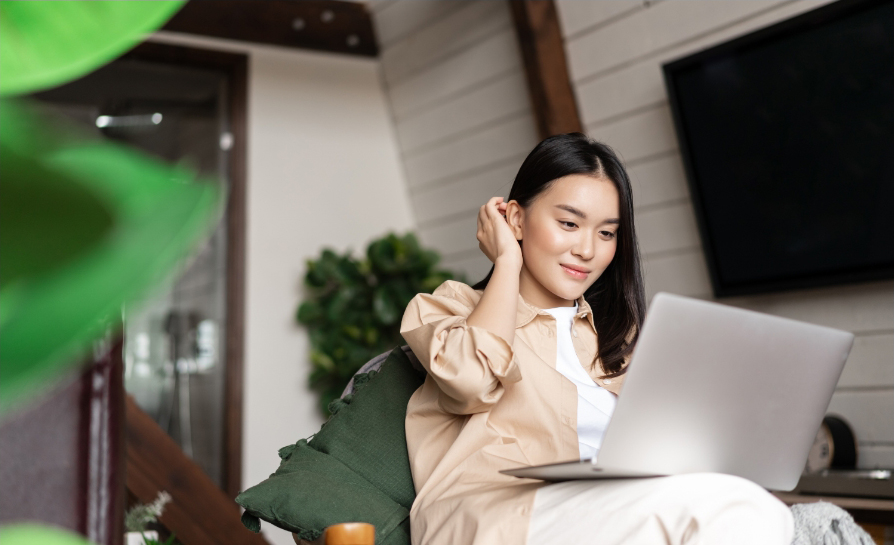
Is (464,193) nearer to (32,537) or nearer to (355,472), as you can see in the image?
(355,472)

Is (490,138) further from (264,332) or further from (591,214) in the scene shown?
(591,214)

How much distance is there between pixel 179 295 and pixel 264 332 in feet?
1.39

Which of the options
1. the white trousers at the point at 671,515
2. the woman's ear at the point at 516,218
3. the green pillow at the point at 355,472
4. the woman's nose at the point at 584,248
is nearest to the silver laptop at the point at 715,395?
the white trousers at the point at 671,515

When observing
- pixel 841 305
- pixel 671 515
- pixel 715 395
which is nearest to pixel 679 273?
pixel 841 305

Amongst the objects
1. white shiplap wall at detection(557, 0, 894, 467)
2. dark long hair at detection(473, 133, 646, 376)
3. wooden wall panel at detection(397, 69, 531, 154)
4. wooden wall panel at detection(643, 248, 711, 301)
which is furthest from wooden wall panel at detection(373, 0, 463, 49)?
dark long hair at detection(473, 133, 646, 376)

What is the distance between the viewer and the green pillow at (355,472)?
122 centimetres

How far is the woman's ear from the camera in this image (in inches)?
59.1

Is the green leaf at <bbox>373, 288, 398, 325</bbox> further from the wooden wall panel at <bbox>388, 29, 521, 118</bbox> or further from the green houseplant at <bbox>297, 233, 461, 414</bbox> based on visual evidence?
the wooden wall panel at <bbox>388, 29, 521, 118</bbox>

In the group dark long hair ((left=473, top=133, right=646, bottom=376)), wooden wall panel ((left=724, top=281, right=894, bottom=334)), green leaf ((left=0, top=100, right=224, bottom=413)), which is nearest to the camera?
green leaf ((left=0, top=100, right=224, bottom=413))

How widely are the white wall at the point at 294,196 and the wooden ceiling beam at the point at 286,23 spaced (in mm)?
102

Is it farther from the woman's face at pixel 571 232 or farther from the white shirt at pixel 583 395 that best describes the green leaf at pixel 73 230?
the woman's face at pixel 571 232

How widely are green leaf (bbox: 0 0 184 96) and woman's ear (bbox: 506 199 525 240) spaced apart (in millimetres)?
1332

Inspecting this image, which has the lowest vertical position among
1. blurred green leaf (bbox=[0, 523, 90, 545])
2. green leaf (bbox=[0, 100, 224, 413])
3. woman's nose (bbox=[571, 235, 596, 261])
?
blurred green leaf (bbox=[0, 523, 90, 545])

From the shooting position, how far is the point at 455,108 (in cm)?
362
